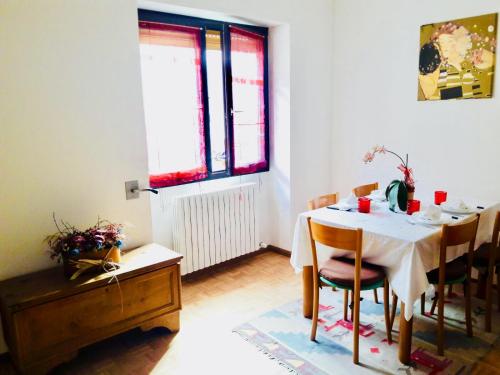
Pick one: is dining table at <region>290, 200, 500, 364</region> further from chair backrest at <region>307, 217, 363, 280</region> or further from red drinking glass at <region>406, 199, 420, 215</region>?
chair backrest at <region>307, 217, 363, 280</region>

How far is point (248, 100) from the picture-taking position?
380cm

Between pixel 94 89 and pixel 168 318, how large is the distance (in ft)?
5.01

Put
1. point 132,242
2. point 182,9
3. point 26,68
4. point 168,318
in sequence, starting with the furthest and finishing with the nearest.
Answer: point 182,9, point 132,242, point 168,318, point 26,68

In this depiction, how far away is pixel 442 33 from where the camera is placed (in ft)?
10.7

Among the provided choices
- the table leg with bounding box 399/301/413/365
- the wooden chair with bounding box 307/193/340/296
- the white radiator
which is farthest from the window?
the table leg with bounding box 399/301/413/365

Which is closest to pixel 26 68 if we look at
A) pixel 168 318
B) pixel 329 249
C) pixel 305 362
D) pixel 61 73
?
pixel 61 73

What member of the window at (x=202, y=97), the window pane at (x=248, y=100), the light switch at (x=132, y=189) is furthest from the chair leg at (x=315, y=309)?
the window pane at (x=248, y=100)

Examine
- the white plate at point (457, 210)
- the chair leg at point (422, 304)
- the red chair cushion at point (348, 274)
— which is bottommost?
the chair leg at point (422, 304)

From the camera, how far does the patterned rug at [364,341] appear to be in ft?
7.55

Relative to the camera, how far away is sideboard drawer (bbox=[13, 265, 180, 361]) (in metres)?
2.12

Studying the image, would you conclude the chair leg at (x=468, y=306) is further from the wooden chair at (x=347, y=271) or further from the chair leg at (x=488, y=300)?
the wooden chair at (x=347, y=271)

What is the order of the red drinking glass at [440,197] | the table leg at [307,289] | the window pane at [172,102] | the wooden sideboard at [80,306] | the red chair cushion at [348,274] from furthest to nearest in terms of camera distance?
the window pane at [172,102], the red drinking glass at [440,197], the table leg at [307,289], the red chair cushion at [348,274], the wooden sideboard at [80,306]

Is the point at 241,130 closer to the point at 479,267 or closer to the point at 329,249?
the point at 329,249

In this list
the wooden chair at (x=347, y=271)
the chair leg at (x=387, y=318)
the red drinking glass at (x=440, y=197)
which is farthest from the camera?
the red drinking glass at (x=440, y=197)
